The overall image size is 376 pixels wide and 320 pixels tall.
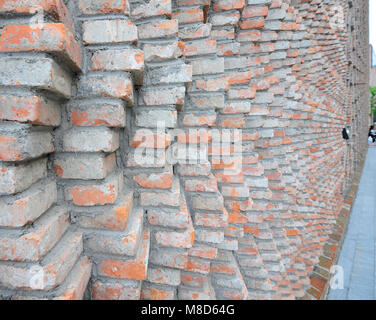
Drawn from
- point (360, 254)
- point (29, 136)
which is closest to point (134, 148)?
point (29, 136)

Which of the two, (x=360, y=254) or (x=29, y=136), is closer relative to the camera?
(x=29, y=136)

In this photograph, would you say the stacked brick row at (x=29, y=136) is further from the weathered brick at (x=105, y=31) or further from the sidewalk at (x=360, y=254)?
the sidewalk at (x=360, y=254)

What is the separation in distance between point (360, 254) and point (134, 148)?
5.08 metres

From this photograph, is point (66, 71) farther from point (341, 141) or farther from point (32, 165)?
point (341, 141)

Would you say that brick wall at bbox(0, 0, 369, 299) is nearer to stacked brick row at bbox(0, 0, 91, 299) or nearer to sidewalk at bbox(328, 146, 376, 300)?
stacked brick row at bbox(0, 0, 91, 299)

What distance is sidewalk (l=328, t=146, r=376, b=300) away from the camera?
3617mm

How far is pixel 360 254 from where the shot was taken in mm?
4422

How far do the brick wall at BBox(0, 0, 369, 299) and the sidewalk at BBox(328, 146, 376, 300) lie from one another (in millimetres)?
2435

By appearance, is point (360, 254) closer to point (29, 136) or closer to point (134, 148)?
point (134, 148)

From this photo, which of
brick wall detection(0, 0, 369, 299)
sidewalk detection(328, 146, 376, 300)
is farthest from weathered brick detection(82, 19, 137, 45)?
sidewalk detection(328, 146, 376, 300)

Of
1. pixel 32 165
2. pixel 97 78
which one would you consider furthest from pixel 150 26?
pixel 32 165

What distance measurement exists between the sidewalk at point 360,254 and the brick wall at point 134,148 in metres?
2.44

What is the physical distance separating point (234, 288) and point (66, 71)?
A: 160 cm

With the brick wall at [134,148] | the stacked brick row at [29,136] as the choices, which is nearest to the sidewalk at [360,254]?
the brick wall at [134,148]
